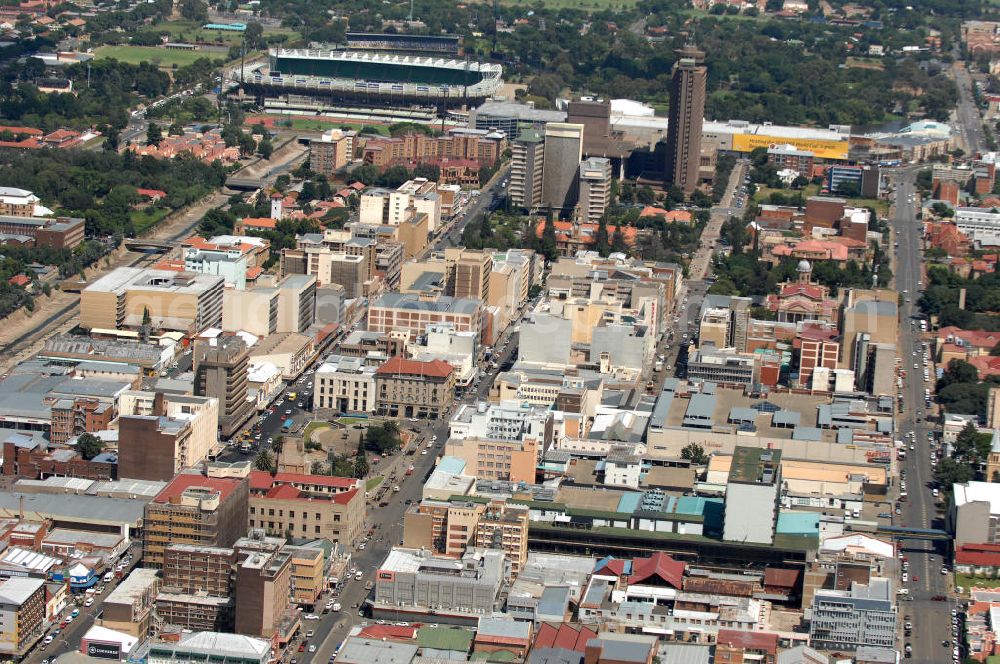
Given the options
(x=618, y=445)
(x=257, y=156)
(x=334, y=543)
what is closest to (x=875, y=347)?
(x=618, y=445)

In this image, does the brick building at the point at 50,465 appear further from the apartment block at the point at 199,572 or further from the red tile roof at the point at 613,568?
the red tile roof at the point at 613,568

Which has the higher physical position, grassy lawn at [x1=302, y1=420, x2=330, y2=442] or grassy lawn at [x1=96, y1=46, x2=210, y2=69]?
grassy lawn at [x1=96, y1=46, x2=210, y2=69]

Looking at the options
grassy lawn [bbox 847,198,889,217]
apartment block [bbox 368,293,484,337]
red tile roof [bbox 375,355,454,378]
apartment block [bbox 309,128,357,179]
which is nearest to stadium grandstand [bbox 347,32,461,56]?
apartment block [bbox 309,128,357,179]

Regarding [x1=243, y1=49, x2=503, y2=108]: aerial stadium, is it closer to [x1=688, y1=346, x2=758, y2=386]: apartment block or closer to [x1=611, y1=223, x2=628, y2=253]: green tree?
[x1=611, y1=223, x2=628, y2=253]: green tree

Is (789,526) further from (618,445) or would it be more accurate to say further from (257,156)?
(257,156)

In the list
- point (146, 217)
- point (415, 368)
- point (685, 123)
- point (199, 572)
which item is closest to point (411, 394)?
point (415, 368)

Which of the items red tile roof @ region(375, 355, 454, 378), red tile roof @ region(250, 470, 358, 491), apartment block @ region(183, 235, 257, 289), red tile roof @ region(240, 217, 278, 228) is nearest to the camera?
red tile roof @ region(250, 470, 358, 491)
